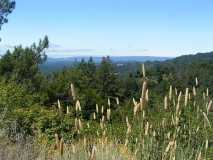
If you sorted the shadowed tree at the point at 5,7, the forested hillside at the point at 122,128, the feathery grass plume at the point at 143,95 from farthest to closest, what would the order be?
1. the shadowed tree at the point at 5,7
2. the forested hillside at the point at 122,128
3. the feathery grass plume at the point at 143,95

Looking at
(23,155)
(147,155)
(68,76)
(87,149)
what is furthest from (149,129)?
(68,76)

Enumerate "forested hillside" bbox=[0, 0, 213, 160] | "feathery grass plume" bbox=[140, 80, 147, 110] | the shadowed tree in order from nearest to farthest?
"feathery grass plume" bbox=[140, 80, 147, 110]
"forested hillside" bbox=[0, 0, 213, 160]
the shadowed tree

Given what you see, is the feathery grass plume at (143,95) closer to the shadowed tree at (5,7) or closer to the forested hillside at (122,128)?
the forested hillside at (122,128)

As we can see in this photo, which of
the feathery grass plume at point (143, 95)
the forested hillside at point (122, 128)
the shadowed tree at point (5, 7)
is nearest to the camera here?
the feathery grass plume at point (143, 95)

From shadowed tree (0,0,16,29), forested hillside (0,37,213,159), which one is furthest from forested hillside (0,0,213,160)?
shadowed tree (0,0,16,29)

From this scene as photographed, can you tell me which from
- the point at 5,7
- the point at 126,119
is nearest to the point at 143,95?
the point at 126,119

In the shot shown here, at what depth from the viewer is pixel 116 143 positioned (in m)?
5.52

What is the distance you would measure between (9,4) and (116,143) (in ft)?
91.7

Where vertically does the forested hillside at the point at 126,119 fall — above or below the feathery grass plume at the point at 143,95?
below

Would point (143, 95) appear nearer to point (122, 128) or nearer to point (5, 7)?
point (122, 128)

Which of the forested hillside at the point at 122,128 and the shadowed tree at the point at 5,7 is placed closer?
the forested hillside at the point at 122,128

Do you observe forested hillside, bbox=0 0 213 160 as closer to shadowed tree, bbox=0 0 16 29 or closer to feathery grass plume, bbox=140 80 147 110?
feathery grass plume, bbox=140 80 147 110

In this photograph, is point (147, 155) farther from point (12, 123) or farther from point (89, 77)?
point (89, 77)

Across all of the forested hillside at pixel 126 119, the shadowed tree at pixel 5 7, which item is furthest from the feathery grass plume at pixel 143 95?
the shadowed tree at pixel 5 7
